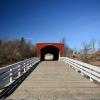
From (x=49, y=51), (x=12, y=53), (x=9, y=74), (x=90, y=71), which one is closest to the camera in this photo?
(x=9, y=74)

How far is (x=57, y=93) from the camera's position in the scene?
7523mm

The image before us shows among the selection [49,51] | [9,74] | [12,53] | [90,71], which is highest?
[49,51]

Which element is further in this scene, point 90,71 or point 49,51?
point 49,51

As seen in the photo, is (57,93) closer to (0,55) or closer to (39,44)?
(39,44)

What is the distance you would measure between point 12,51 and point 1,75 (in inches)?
1819

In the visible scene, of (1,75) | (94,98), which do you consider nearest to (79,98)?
(94,98)

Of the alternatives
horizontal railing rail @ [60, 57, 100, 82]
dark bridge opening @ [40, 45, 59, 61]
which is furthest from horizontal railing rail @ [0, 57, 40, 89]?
dark bridge opening @ [40, 45, 59, 61]

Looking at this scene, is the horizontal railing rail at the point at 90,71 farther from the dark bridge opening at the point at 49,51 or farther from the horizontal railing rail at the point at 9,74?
the dark bridge opening at the point at 49,51

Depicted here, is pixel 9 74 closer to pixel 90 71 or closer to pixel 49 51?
pixel 90 71

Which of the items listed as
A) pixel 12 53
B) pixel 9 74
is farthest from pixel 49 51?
pixel 9 74

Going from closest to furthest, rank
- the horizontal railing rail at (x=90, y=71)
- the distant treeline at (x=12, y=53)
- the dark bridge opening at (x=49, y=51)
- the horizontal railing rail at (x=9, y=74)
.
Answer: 1. the horizontal railing rail at (x=9, y=74)
2. the horizontal railing rail at (x=90, y=71)
3. the dark bridge opening at (x=49, y=51)
4. the distant treeline at (x=12, y=53)

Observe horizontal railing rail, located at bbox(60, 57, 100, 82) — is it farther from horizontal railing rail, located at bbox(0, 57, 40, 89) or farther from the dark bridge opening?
the dark bridge opening

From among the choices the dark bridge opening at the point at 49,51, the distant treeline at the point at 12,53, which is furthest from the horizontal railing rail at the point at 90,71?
the dark bridge opening at the point at 49,51

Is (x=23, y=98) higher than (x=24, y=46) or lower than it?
lower
